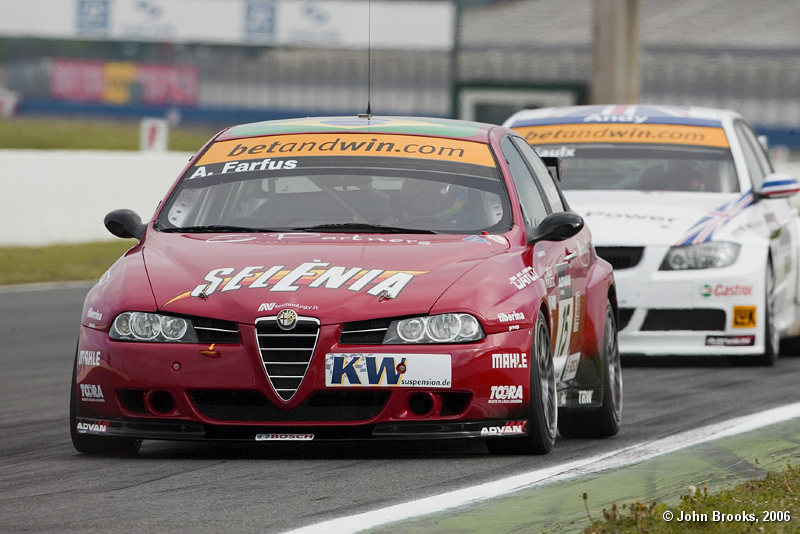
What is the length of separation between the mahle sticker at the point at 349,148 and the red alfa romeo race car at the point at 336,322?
0.68 feet

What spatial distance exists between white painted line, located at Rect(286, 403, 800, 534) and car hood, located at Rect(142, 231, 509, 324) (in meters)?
0.78

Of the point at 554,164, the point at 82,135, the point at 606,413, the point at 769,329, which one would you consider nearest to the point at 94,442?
the point at 606,413

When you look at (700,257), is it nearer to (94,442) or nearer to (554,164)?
(554,164)

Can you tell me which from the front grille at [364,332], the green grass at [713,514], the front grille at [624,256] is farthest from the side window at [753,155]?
the green grass at [713,514]

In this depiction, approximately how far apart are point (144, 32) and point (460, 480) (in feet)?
146

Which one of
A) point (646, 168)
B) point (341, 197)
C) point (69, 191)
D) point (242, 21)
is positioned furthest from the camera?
point (242, 21)

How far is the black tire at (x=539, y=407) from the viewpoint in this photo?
680cm

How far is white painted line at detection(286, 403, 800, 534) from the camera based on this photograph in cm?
532

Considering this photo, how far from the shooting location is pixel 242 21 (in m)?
51.0

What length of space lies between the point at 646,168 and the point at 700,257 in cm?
109

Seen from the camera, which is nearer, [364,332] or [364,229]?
[364,332]

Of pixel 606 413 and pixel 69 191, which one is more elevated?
pixel 606 413

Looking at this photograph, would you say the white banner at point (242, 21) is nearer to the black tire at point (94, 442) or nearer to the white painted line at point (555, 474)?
the white painted line at point (555, 474)

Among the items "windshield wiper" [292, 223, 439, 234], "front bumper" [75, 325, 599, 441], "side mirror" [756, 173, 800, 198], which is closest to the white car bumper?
"side mirror" [756, 173, 800, 198]
